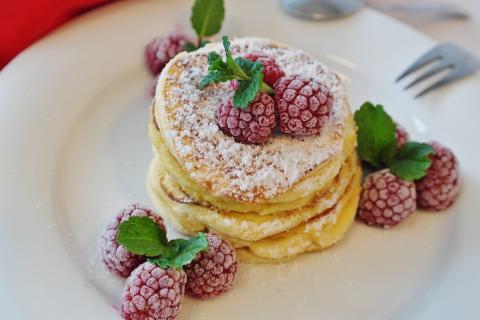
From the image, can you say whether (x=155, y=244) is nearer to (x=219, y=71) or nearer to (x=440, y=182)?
(x=219, y=71)

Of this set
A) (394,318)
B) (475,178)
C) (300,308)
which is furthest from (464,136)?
(300,308)

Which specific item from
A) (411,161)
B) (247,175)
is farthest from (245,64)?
(411,161)

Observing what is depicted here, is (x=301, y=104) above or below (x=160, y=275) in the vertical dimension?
above

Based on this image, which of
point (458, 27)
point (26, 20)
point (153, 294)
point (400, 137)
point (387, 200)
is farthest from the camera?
point (458, 27)

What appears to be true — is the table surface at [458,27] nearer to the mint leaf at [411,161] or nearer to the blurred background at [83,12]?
the blurred background at [83,12]

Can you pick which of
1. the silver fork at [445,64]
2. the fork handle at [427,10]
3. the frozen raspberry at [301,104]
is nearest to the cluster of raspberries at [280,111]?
the frozen raspberry at [301,104]

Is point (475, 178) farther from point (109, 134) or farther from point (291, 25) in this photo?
point (109, 134)

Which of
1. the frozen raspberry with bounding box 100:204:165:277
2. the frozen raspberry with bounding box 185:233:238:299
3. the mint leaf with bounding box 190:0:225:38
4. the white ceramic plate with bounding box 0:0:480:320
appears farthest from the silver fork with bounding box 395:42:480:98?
the frozen raspberry with bounding box 100:204:165:277

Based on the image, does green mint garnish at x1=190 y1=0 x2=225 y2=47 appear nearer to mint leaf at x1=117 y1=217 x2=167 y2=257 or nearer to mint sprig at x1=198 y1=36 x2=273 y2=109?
mint sprig at x1=198 y1=36 x2=273 y2=109
